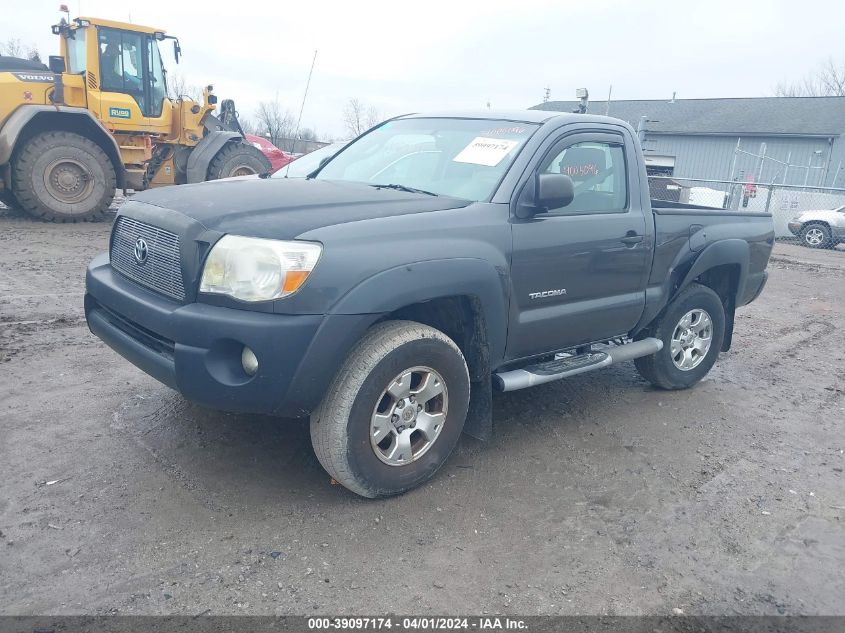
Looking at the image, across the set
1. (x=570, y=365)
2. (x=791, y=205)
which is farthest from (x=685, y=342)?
(x=791, y=205)

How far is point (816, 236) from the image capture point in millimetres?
17000

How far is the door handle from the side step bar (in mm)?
713

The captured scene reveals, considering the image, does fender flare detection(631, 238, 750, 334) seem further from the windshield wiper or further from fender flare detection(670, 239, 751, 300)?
the windshield wiper

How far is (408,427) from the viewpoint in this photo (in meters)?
3.39

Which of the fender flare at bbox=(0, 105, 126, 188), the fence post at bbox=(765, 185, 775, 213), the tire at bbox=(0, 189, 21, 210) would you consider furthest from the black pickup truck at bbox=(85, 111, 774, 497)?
the fence post at bbox=(765, 185, 775, 213)

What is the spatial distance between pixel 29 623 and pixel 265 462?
1.40m

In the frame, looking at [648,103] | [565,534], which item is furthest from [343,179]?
[648,103]

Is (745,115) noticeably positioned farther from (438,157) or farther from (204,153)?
(438,157)

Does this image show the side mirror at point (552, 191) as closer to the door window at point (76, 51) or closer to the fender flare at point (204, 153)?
the fender flare at point (204, 153)

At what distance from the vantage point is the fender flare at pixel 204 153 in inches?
478

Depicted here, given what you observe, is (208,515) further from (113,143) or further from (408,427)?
(113,143)

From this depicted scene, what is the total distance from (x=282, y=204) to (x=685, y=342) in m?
3.36

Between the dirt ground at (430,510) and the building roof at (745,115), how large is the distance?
29.2m

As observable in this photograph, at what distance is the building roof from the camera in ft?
105
